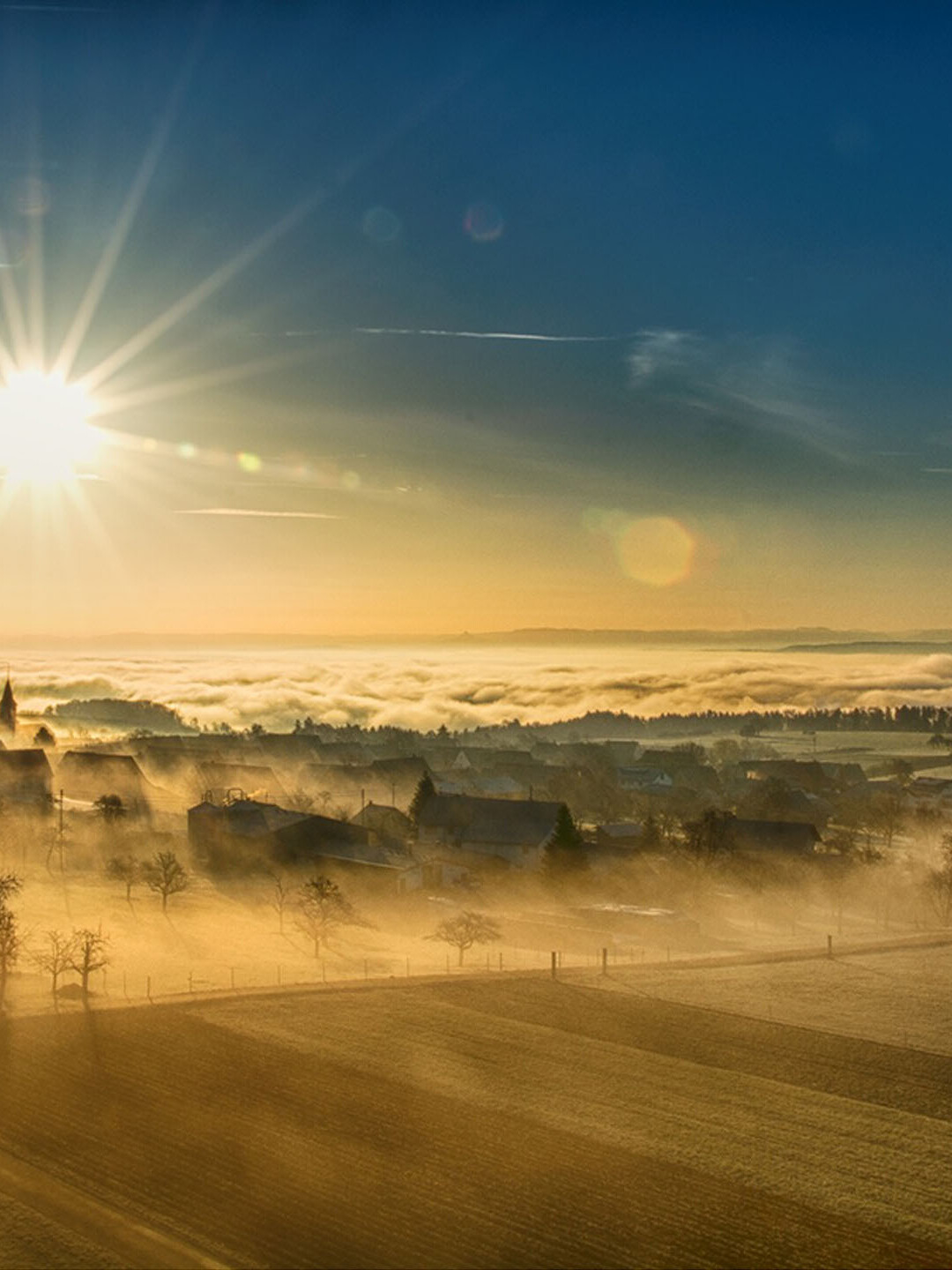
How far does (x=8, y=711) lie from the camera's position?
136m

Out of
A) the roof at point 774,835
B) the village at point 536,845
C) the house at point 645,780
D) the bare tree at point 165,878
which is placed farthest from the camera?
the house at point 645,780

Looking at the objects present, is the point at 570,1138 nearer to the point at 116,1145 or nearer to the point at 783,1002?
the point at 116,1145

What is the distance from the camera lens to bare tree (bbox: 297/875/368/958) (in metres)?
51.7

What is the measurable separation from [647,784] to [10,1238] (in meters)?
111

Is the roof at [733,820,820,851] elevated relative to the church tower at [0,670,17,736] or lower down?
lower down

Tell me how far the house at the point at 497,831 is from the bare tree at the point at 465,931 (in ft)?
55.0

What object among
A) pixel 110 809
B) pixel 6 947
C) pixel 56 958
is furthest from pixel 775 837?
pixel 6 947

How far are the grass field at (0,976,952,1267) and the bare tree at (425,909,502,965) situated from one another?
37.5 feet

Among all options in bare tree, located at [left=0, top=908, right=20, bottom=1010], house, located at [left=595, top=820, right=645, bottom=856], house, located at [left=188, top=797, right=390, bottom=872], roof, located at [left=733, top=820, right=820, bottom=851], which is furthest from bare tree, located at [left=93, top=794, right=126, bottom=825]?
roof, located at [left=733, top=820, right=820, bottom=851]

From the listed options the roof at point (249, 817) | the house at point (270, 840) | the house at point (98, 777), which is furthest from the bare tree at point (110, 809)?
the house at point (98, 777)

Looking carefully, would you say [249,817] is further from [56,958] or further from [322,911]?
[56,958]

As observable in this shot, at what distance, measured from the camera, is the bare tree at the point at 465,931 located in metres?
51.8

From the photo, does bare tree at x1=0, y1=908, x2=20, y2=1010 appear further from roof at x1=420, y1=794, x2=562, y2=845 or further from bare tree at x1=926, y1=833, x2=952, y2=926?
bare tree at x1=926, y1=833, x2=952, y2=926

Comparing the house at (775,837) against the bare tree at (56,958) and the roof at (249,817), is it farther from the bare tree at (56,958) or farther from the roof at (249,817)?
the bare tree at (56,958)
